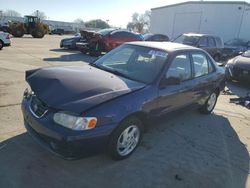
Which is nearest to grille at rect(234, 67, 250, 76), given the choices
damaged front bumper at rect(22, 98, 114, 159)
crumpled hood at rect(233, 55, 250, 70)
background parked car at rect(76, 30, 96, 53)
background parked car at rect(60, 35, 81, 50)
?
crumpled hood at rect(233, 55, 250, 70)

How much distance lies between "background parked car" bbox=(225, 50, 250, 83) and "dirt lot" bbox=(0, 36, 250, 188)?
14.2 ft

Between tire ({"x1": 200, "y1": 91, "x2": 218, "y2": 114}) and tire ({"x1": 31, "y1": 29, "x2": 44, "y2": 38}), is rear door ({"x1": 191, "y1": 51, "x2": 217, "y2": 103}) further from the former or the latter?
tire ({"x1": 31, "y1": 29, "x2": 44, "y2": 38})

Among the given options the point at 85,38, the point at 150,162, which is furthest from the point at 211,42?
the point at 150,162

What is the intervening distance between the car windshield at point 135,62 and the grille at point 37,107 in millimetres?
1347

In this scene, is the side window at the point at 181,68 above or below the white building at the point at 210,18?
below

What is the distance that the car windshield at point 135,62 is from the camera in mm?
4039

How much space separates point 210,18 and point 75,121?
25.2m

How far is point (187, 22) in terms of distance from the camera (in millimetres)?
26906

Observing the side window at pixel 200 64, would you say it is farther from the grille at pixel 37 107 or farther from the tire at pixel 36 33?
the tire at pixel 36 33

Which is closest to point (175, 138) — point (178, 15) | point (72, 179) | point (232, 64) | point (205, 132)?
point (205, 132)

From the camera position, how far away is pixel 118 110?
324cm

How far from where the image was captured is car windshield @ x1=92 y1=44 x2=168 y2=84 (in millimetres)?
4039

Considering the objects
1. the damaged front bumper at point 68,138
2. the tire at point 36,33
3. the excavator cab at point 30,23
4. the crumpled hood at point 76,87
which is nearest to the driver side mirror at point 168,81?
the crumpled hood at point 76,87

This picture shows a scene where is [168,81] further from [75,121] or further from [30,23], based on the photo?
[30,23]
